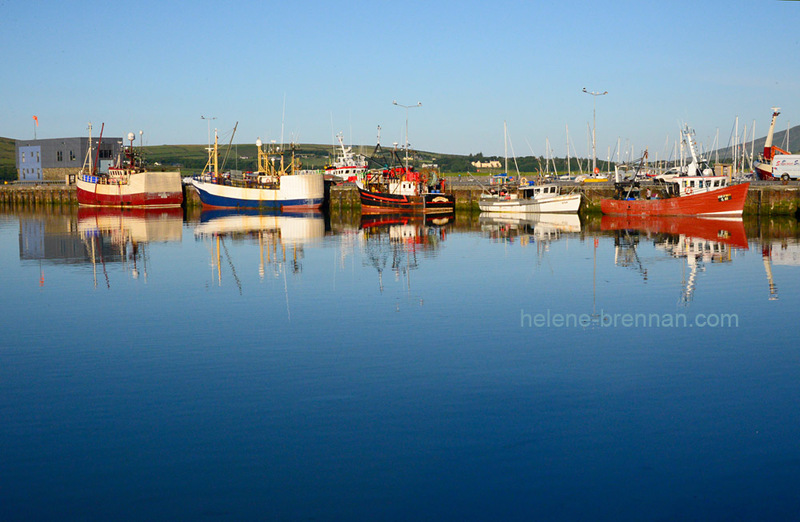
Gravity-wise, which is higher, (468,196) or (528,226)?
(468,196)

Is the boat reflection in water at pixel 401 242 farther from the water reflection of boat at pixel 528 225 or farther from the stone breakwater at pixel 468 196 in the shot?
the stone breakwater at pixel 468 196

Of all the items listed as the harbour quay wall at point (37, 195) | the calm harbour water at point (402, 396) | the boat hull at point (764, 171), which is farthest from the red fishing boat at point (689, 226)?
the harbour quay wall at point (37, 195)

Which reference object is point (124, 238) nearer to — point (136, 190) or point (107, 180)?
point (136, 190)

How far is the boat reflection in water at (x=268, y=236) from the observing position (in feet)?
109

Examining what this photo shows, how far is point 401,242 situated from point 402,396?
103 feet

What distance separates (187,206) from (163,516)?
9197cm

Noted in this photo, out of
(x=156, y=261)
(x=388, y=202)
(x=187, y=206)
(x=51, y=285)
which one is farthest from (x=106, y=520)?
(x=187, y=206)

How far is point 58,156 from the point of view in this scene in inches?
5231

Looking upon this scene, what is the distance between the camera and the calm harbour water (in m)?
9.12

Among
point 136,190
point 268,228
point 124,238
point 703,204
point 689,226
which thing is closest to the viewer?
point 124,238

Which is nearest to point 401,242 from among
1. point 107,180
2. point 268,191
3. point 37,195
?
point 268,191

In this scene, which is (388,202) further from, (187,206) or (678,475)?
(678,475)

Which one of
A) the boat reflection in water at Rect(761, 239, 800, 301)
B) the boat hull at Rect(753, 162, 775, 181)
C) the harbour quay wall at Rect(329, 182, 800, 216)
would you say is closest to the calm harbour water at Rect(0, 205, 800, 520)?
the boat reflection in water at Rect(761, 239, 800, 301)

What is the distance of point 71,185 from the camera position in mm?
103625
